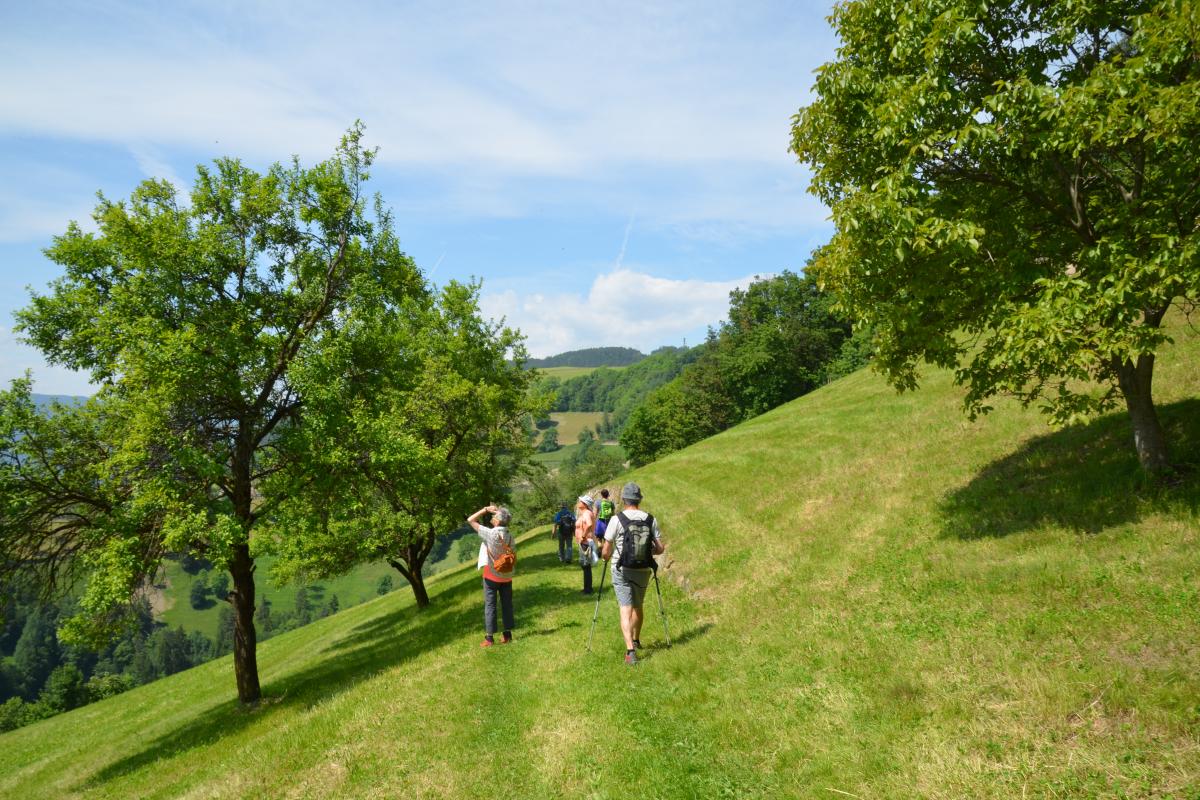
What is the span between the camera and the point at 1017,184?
10781 millimetres

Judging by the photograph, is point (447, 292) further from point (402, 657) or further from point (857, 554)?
point (857, 554)

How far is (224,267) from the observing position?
49.1 ft

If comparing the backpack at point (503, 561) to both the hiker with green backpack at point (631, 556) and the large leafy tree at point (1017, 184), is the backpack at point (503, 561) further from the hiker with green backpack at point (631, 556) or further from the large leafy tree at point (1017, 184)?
the large leafy tree at point (1017, 184)

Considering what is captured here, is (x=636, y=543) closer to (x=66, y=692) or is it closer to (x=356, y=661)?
(x=356, y=661)

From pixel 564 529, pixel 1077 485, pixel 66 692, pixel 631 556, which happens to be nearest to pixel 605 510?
pixel 564 529

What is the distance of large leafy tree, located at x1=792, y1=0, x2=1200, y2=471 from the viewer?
26.5 feet

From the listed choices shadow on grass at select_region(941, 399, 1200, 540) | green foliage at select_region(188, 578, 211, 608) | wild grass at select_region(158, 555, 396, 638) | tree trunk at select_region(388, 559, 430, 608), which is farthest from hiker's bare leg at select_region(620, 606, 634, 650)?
green foliage at select_region(188, 578, 211, 608)

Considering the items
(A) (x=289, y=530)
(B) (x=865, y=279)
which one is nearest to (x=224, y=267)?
(A) (x=289, y=530)

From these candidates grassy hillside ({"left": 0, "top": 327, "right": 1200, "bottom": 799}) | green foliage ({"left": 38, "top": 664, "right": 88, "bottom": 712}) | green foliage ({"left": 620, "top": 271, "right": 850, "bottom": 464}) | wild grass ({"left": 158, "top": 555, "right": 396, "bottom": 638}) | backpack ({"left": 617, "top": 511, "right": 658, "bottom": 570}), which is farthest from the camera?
wild grass ({"left": 158, "top": 555, "right": 396, "bottom": 638})

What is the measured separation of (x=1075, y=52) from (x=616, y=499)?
27898mm

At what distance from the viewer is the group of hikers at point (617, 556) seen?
396 inches

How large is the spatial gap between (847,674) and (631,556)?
11.9ft

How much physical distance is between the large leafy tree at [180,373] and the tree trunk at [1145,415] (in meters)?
16.4

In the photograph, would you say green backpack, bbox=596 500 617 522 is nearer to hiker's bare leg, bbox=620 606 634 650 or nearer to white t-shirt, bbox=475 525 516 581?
white t-shirt, bbox=475 525 516 581
